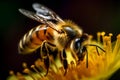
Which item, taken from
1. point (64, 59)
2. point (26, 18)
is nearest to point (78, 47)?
point (64, 59)

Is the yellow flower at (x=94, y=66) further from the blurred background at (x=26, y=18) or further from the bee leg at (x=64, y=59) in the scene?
the blurred background at (x=26, y=18)

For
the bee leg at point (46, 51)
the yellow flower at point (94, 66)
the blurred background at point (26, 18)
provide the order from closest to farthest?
the yellow flower at point (94, 66)
the bee leg at point (46, 51)
the blurred background at point (26, 18)

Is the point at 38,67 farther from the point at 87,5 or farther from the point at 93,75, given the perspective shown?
the point at 87,5

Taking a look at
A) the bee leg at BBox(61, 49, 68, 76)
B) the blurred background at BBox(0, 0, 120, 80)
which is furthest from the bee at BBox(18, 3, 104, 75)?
the blurred background at BBox(0, 0, 120, 80)

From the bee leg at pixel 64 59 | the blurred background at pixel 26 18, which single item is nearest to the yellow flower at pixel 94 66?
the bee leg at pixel 64 59

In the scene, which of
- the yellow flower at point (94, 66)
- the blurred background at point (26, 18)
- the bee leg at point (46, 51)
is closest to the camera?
the yellow flower at point (94, 66)

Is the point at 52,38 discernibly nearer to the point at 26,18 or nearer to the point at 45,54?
the point at 45,54

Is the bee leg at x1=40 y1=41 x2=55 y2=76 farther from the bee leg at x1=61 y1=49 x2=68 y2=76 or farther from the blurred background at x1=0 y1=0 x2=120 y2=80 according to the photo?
the blurred background at x1=0 y1=0 x2=120 y2=80
